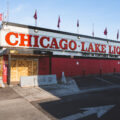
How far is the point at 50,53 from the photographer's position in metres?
16.6

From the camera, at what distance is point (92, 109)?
26.8ft

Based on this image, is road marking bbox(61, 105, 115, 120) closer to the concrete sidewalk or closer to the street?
the street

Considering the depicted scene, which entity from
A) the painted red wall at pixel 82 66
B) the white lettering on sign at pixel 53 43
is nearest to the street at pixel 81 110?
the white lettering on sign at pixel 53 43

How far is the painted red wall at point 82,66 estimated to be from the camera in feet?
66.9

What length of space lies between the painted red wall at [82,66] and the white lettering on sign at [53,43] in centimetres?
177

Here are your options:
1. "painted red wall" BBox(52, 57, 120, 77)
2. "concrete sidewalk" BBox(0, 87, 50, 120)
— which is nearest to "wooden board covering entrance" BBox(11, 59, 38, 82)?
"painted red wall" BBox(52, 57, 120, 77)

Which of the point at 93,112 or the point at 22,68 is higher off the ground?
the point at 22,68

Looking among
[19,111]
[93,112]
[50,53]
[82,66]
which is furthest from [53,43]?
[93,112]

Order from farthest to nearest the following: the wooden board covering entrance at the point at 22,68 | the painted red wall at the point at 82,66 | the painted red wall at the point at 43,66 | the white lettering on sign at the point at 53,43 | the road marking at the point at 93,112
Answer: the painted red wall at the point at 82,66 → the painted red wall at the point at 43,66 → the wooden board covering entrance at the point at 22,68 → the white lettering on sign at the point at 53,43 → the road marking at the point at 93,112

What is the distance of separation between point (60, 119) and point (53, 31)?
1509cm

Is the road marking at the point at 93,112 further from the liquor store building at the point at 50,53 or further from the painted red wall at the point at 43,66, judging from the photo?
the painted red wall at the point at 43,66

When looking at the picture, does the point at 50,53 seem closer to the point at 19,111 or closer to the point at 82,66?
the point at 82,66

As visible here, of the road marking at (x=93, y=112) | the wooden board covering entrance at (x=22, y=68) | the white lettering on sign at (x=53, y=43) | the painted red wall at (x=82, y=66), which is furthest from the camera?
the painted red wall at (x=82, y=66)

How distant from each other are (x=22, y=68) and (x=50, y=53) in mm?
4561
